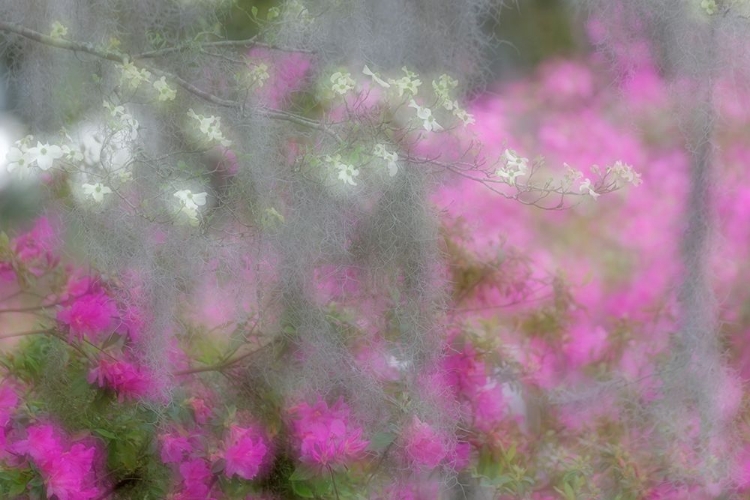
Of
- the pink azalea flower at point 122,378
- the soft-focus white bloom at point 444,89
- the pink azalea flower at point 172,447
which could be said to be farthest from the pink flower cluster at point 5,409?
the soft-focus white bloom at point 444,89

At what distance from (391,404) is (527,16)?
1230mm

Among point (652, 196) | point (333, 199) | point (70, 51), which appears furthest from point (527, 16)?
point (70, 51)

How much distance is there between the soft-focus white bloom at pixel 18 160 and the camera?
1.25 m

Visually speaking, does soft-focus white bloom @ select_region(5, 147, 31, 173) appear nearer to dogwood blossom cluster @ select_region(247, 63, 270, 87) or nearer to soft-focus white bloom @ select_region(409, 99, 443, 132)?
dogwood blossom cluster @ select_region(247, 63, 270, 87)

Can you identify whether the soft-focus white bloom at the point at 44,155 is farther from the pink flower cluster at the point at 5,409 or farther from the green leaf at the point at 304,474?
the green leaf at the point at 304,474

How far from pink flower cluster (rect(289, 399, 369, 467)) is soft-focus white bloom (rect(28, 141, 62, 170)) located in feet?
1.83

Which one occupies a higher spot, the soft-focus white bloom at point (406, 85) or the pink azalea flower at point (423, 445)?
the soft-focus white bloom at point (406, 85)

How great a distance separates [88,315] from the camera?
133cm

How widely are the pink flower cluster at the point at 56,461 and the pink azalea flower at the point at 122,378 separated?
10 centimetres

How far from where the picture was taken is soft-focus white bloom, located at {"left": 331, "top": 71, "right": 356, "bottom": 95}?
1.34m

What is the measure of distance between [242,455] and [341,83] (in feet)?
1.96

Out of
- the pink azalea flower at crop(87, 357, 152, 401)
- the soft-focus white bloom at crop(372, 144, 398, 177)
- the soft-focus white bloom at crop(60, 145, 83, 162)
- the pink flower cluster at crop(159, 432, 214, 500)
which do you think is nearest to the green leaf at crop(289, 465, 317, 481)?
the pink flower cluster at crop(159, 432, 214, 500)

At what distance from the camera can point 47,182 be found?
1.37m

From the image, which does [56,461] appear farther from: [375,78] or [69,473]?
[375,78]
